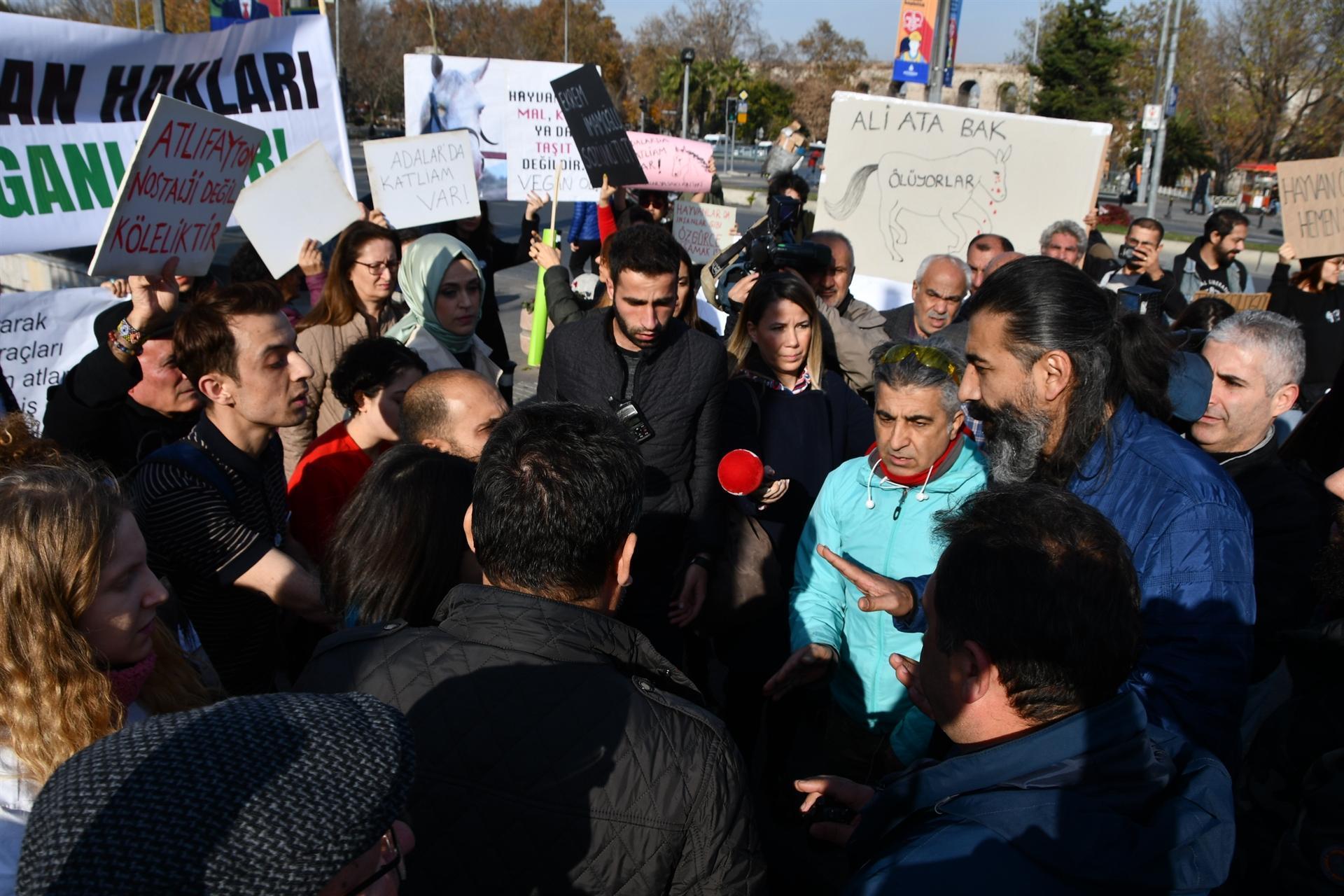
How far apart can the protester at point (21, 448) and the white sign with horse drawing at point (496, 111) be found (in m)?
4.89

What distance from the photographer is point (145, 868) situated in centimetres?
81

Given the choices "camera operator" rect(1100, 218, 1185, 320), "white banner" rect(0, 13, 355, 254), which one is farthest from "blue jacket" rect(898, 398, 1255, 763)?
"camera operator" rect(1100, 218, 1185, 320)

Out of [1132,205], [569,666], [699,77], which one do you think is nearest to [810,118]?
[699,77]

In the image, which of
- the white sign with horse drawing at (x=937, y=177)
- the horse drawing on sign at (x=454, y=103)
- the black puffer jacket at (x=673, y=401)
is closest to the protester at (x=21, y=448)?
the black puffer jacket at (x=673, y=401)

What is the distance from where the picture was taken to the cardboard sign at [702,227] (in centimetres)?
721

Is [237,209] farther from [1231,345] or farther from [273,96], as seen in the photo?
[1231,345]

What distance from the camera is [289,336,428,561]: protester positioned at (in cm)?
300

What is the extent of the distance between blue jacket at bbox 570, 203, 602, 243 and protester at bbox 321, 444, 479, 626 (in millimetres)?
6540

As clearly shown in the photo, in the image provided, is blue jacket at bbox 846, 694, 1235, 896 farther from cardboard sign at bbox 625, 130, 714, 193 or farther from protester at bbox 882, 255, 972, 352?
cardboard sign at bbox 625, 130, 714, 193

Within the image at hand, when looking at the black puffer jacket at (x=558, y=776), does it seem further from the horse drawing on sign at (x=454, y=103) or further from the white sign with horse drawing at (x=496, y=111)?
the horse drawing on sign at (x=454, y=103)

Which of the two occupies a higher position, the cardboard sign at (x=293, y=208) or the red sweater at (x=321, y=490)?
the cardboard sign at (x=293, y=208)

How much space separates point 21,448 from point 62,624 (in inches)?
24.6

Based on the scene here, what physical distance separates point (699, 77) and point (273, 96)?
41.4 metres

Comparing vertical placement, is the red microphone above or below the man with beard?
below
